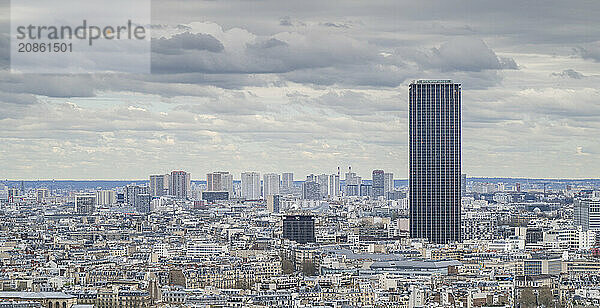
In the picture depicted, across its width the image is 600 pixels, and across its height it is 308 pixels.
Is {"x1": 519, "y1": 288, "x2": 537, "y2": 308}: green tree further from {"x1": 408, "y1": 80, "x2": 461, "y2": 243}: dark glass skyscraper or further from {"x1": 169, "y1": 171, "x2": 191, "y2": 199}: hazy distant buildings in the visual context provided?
{"x1": 169, "y1": 171, "x2": 191, "y2": 199}: hazy distant buildings

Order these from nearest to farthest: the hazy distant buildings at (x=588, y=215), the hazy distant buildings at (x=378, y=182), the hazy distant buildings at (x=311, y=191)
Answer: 1. the hazy distant buildings at (x=588, y=215)
2. the hazy distant buildings at (x=311, y=191)
3. the hazy distant buildings at (x=378, y=182)

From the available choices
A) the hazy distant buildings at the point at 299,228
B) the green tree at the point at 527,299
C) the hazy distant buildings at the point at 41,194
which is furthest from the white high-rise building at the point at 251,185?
the green tree at the point at 527,299

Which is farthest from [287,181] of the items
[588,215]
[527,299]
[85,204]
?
[527,299]

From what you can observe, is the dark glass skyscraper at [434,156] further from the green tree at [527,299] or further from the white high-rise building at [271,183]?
the white high-rise building at [271,183]

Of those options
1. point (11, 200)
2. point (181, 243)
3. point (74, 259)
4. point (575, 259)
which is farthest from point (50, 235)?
point (11, 200)

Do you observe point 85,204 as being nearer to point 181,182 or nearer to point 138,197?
point 138,197

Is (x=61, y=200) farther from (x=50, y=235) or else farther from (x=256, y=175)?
(x=50, y=235)
